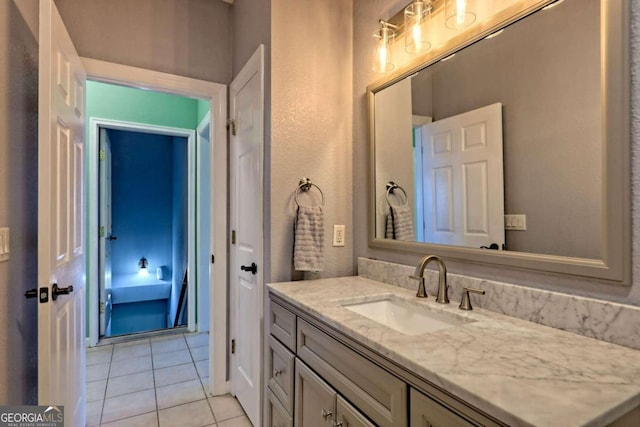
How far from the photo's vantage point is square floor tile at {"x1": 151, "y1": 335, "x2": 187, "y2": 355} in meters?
2.89

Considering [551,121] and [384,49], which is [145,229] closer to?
[384,49]

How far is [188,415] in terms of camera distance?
77.6 inches

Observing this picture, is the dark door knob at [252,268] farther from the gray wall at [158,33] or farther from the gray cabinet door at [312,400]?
the gray wall at [158,33]

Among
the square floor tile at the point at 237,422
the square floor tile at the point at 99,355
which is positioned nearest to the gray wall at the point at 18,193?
the square floor tile at the point at 237,422

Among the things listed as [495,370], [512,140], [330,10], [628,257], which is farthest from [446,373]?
[330,10]

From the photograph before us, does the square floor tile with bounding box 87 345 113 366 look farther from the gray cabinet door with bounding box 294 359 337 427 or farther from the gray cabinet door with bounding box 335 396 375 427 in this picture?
the gray cabinet door with bounding box 335 396 375 427

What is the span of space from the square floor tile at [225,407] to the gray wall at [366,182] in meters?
1.23

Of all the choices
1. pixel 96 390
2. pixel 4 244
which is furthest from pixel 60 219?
pixel 96 390

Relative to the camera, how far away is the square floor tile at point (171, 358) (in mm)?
2618

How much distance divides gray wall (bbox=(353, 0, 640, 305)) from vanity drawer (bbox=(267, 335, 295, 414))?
68 centimetres

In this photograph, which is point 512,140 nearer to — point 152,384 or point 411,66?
point 411,66

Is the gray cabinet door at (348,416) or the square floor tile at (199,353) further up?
the gray cabinet door at (348,416)

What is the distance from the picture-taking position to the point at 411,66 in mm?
1529

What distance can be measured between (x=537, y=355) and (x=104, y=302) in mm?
3468
